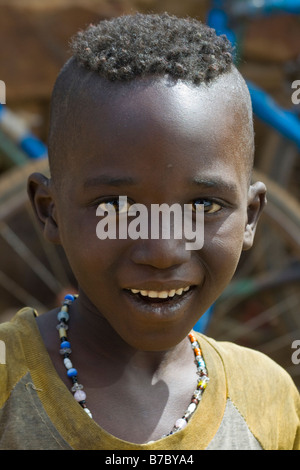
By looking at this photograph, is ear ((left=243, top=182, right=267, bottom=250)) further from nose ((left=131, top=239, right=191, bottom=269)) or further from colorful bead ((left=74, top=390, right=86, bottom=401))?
colorful bead ((left=74, top=390, right=86, bottom=401))

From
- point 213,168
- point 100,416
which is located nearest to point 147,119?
point 213,168

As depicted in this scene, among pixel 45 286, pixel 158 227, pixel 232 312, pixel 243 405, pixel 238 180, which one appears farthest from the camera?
pixel 232 312

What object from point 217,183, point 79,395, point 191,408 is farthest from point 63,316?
point 217,183

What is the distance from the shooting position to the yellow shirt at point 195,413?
1020mm

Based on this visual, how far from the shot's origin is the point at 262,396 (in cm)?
120

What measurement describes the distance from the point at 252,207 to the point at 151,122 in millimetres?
309

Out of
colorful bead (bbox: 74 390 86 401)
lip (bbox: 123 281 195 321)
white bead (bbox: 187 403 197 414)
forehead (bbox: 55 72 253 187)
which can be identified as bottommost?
white bead (bbox: 187 403 197 414)

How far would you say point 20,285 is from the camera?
299cm

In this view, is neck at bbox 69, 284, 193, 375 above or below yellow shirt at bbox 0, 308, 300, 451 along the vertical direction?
above

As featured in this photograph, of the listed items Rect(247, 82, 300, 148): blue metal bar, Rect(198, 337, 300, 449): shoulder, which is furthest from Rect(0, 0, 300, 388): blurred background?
Rect(198, 337, 300, 449): shoulder

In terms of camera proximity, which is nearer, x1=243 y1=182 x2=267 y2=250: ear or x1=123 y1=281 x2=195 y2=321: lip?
x1=123 y1=281 x2=195 y2=321: lip

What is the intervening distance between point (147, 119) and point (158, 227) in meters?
0.15

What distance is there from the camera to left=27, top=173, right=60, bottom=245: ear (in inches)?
43.0
